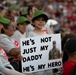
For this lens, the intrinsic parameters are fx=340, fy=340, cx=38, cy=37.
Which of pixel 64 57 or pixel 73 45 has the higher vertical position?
pixel 73 45

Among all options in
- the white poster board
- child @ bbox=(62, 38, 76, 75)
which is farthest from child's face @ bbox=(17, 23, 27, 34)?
child @ bbox=(62, 38, 76, 75)

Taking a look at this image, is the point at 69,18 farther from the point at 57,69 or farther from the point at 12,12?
the point at 57,69

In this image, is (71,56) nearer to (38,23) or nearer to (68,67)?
(68,67)

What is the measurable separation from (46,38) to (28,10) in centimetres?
167

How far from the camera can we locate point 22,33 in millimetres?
6137

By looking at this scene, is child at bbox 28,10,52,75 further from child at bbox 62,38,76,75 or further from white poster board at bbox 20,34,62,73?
child at bbox 62,38,76,75

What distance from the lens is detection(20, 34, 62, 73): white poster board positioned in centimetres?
512

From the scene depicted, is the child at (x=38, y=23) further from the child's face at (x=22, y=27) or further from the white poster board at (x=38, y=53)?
the child's face at (x=22, y=27)

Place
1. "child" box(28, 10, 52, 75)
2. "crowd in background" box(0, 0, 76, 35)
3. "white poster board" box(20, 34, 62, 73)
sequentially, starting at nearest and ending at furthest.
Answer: "white poster board" box(20, 34, 62, 73) < "child" box(28, 10, 52, 75) < "crowd in background" box(0, 0, 76, 35)

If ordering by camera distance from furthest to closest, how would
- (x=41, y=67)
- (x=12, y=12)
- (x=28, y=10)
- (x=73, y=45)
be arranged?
(x=12, y=12), (x=28, y=10), (x=41, y=67), (x=73, y=45)

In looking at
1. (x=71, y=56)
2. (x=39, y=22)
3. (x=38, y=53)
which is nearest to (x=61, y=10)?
(x=39, y=22)

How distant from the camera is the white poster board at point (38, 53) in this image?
5.12 m

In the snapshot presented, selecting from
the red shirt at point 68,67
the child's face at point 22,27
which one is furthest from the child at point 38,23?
the red shirt at point 68,67

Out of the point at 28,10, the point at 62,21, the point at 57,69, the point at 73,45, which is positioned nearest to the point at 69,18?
the point at 62,21
